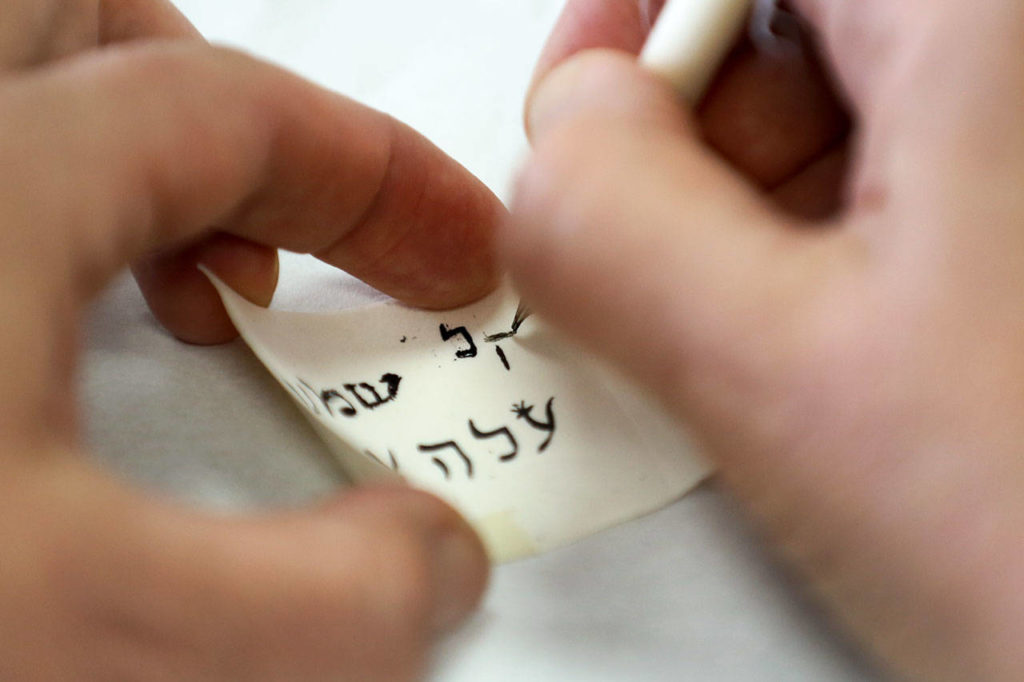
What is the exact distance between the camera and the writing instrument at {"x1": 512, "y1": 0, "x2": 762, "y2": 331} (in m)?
0.23

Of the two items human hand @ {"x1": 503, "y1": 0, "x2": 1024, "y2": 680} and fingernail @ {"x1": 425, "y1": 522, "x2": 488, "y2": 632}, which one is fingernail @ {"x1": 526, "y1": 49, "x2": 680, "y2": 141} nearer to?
human hand @ {"x1": 503, "y1": 0, "x2": 1024, "y2": 680}

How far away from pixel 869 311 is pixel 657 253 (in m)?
0.04

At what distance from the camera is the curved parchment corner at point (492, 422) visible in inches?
10.4

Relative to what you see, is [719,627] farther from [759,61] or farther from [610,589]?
[759,61]

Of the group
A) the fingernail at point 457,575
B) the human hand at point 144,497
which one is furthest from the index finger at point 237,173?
the fingernail at point 457,575

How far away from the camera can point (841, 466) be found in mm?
164

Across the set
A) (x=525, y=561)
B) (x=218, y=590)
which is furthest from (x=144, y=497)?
(x=525, y=561)

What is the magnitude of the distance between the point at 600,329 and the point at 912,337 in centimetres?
6

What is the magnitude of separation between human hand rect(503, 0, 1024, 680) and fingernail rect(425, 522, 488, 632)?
60 mm

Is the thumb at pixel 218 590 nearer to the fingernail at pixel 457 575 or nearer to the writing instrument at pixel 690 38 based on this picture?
the fingernail at pixel 457 575

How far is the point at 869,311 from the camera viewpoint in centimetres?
16

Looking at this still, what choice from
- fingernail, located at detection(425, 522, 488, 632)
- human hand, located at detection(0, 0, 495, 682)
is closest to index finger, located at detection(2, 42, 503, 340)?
human hand, located at detection(0, 0, 495, 682)

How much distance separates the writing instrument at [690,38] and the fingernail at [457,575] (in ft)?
0.45

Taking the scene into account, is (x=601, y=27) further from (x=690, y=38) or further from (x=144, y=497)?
(x=144, y=497)
